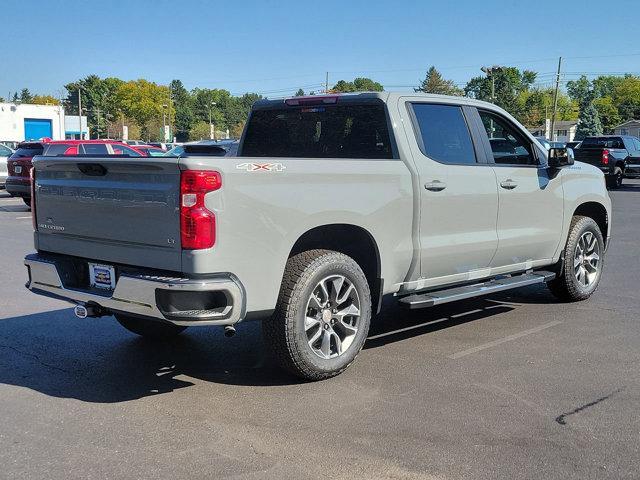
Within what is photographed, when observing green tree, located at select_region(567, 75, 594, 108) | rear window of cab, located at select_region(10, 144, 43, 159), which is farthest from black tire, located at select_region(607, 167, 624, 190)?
green tree, located at select_region(567, 75, 594, 108)

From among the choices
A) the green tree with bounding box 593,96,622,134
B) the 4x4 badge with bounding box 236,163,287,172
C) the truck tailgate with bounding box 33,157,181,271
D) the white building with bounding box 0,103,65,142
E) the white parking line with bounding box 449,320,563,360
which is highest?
the green tree with bounding box 593,96,622,134

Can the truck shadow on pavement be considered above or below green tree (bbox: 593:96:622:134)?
below

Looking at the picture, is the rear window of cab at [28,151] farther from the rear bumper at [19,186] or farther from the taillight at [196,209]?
the taillight at [196,209]

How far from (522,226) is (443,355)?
5.39 ft

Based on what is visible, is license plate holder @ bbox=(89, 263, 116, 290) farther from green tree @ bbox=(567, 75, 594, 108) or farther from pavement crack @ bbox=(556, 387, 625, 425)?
green tree @ bbox=(567, 75, 594, 108)

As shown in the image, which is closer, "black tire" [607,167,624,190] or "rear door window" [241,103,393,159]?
"rear door window" [241,103,393,159]

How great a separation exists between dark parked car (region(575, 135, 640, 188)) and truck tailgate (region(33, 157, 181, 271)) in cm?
2347

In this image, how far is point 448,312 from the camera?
7.02 metres

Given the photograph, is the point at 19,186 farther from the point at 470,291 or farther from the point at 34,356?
the point at 470,291

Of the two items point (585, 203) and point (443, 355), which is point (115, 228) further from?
point (585, 203)

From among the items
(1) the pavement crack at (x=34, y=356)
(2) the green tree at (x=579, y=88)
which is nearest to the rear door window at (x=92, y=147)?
(1) the pavement crack at (x=34, y=356)

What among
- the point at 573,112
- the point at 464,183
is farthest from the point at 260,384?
the point at 573,112

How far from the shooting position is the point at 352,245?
17.4ft

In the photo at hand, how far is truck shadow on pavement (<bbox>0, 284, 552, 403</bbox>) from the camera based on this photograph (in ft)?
15.9
